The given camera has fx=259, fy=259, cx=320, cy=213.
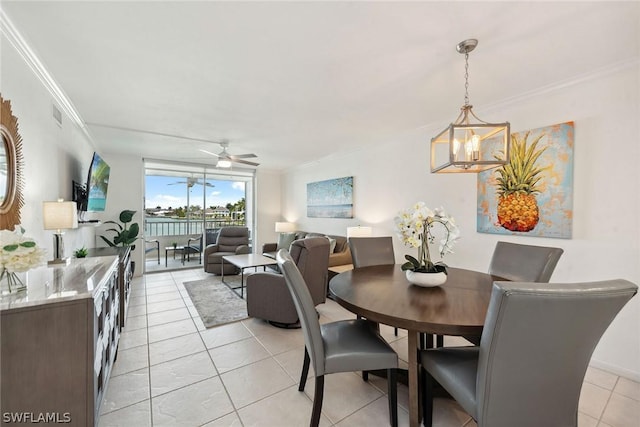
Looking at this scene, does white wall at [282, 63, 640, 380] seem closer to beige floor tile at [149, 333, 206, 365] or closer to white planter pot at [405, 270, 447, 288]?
white planter pot at [405, 270, 447, 288]

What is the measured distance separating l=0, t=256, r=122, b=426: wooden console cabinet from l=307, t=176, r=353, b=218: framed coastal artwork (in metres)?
4.02

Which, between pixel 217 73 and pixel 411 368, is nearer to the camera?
pixel 411 368

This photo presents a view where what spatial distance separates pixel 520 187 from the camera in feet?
8.56

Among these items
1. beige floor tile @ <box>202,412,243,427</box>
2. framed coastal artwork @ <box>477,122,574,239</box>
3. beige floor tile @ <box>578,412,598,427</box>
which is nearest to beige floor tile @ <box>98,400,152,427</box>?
beige floor tile @ <box>202,412,243,427</box>

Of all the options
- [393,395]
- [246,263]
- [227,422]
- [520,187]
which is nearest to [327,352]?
[393,395]

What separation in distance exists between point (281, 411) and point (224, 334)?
4.35 ft

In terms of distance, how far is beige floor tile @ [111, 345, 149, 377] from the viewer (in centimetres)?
218

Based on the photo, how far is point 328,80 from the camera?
2320mm

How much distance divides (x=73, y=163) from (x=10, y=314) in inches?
104

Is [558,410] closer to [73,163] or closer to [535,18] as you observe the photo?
[535,18]

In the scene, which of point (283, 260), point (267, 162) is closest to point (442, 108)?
point (283, 260)

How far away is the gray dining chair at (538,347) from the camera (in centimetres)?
97

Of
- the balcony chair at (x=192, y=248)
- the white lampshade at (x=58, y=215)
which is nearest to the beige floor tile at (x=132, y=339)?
the white lampshade at (x=58, y=215)

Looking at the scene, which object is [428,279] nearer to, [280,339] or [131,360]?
[280,339]
